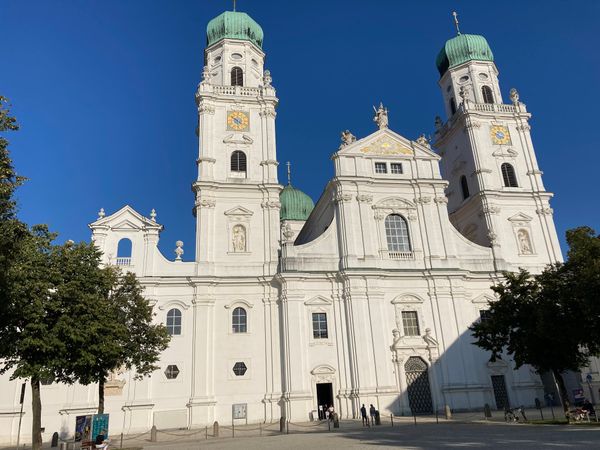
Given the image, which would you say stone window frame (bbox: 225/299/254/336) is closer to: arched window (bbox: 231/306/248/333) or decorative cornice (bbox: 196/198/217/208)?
arched window (bbox: 231/306/248/333)

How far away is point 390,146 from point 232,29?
16.6 metres

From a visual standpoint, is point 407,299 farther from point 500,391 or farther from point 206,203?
point 206,203

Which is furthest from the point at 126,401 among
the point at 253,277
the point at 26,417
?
the point at 253,277

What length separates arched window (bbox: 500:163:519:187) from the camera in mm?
39219

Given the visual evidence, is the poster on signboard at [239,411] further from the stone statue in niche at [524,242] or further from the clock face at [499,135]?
the clock face at [499,135]

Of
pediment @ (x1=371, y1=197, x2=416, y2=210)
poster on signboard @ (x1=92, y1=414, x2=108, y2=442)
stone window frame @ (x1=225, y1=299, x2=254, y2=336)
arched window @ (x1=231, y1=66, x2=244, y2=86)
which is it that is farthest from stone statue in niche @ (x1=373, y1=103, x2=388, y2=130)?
poster on signboard @ (x1=92, y1=414, x2=108, y2=442)

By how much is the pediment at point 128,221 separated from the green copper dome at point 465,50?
3027cm

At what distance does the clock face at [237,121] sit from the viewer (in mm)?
36906

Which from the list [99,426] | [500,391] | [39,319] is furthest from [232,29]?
[500,391]

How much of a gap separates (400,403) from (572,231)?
14.5 m

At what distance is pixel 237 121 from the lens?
37.1 meters

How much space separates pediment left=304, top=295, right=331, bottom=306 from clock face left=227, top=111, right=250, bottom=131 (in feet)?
46.6

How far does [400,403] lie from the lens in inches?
1168

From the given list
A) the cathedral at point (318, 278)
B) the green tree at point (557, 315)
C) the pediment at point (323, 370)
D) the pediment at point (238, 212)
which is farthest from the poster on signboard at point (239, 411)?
the green tree at point (557, 315)
